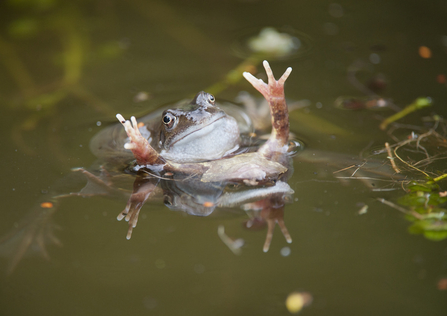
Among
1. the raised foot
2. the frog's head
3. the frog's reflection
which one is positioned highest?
the raised foot

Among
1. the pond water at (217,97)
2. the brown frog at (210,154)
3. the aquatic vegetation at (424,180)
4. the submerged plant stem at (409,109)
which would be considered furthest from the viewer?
the submerged plant stem at (409,109)

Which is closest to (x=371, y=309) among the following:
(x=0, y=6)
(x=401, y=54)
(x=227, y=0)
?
(x=401, y=54)

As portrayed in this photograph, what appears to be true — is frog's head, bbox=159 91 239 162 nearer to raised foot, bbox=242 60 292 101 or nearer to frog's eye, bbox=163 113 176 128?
frog's eye, bbox=163 113 176 128

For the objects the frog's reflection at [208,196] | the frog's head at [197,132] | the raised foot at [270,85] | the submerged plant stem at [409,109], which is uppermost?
the raised foot at [270,85]

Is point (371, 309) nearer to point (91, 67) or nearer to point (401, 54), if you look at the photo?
point (401, 54)

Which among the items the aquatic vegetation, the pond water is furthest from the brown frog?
the aquatic vegetation

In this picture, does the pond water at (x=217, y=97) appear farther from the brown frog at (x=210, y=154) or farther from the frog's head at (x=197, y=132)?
the frog's head at (x=197, y=132)

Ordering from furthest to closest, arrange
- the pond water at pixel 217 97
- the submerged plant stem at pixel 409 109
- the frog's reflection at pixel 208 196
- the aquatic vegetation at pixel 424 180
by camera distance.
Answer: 1. the submerged plant stem at pixel 409 109
2. the frog's reflection at pixel 208 196
3. the aquatic vegetation at pixel 424 180
4. the pond water at pixel 217 97

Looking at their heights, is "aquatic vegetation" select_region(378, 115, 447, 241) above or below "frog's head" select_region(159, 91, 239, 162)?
below

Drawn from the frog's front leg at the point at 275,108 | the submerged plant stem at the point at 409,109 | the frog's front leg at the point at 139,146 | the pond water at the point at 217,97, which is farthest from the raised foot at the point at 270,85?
the submerged plant stem at the point at 409,109

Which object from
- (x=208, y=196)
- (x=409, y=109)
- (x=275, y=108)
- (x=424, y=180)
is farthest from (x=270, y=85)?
(x=409, y=109)
